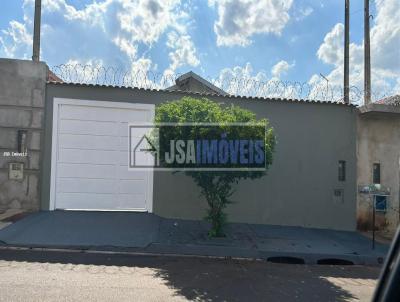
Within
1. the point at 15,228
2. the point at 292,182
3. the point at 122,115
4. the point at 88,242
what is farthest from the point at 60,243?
the point at 292,182

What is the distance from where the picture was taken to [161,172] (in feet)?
35.1

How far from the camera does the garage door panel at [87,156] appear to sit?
411 inches

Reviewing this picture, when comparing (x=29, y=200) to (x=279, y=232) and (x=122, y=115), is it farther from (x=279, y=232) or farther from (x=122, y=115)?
(x=279, y=232)

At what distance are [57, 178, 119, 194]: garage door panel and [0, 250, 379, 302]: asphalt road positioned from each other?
3143mm

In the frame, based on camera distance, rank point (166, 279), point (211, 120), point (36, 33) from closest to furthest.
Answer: point (166, 279) → point (211, 120) → point (36, 33)

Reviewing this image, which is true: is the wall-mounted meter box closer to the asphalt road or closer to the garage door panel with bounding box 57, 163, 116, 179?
the garage door panel with bounding box 57, 163, 116, 179

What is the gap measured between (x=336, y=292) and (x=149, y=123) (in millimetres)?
6487

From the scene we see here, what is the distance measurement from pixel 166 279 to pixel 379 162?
845cm

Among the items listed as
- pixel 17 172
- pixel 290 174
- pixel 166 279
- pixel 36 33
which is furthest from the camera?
pixel 36 33

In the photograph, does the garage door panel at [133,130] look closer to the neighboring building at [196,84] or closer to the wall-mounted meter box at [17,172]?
the wall-mounted meter box at [17,172]

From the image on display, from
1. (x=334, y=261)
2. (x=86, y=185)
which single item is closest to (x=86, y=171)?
(x=86, y=185)

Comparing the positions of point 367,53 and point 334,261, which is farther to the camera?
point 367,53

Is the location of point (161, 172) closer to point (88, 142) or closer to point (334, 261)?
point (88, 142)

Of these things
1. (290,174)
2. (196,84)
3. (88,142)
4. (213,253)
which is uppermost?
(196,84)
